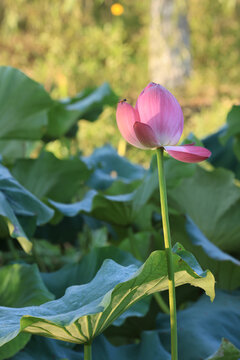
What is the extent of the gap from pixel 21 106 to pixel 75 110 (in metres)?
0.18

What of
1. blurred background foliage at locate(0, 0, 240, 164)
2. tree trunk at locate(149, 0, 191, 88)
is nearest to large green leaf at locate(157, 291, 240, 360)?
blurred background foliage at locate(0, 0, 240, 164)

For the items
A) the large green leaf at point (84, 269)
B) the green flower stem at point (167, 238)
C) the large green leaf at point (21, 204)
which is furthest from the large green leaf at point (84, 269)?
the green flower stem at point (167, 238)

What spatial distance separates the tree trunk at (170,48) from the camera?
8.96 metres

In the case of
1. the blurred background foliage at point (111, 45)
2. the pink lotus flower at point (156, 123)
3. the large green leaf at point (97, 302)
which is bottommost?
the blurred background foliage at point (111, 45)

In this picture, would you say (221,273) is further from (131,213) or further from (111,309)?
(111,309)

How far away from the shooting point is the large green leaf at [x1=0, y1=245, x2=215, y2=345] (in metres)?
0.49

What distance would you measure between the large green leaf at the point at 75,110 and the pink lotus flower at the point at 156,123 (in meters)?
0.71

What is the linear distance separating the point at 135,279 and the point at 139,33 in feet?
35.5

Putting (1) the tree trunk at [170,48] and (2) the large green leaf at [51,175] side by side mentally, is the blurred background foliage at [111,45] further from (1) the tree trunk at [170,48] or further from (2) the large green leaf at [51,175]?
(2) the large green leaf at [51,175]

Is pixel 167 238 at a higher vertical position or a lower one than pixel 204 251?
higher

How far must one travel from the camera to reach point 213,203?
101 centimetres

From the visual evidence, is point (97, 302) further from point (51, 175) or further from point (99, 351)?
point (51, 175)

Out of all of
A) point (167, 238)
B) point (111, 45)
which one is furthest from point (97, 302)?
point (111, 45)

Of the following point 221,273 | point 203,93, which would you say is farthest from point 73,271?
point 203,93
